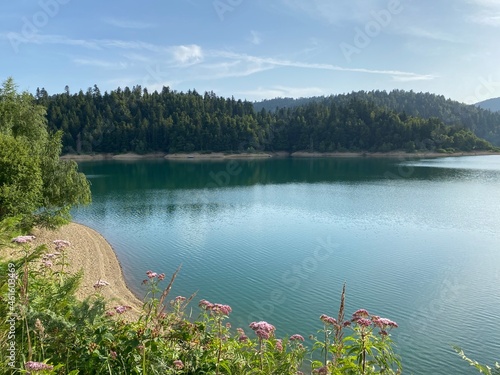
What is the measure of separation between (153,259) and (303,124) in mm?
109806

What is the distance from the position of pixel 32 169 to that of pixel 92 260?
574 cm

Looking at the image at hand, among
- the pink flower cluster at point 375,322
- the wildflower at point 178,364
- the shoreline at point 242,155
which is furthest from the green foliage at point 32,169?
the shoreline at point 242,155

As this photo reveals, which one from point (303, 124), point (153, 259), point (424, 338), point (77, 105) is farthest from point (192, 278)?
point (77, 105)

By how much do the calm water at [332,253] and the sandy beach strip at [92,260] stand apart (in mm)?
901

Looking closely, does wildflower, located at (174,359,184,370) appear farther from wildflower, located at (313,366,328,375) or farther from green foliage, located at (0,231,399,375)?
wildflower, located at (313,366,328,375)

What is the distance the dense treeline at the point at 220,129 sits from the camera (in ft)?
383

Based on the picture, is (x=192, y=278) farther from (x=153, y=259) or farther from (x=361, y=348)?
(x=361, y=348)

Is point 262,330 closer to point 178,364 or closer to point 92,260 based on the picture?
point 178,364

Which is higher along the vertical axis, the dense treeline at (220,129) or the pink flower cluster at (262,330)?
the dense treeline at (220,129)

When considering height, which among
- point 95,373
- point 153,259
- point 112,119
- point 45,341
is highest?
point 112,119

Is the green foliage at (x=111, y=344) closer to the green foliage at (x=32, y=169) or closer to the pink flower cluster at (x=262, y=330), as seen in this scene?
the pink flower cluster at (x=262, y=330)

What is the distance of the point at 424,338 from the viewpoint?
44.5 ft

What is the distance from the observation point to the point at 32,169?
68.4ft

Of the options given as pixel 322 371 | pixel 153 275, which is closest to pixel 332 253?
pixel 153 275
